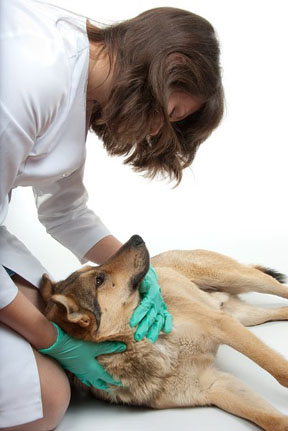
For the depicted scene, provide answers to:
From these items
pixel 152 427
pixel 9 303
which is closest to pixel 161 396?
pixel 152 427

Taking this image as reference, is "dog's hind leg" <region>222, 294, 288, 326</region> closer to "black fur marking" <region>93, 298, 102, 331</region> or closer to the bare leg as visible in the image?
"black fur marking" <region>93, 298, 102, 331</region>

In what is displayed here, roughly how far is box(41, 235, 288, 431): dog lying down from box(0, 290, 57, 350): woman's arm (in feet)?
0.26

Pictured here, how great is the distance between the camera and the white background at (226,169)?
5281mm

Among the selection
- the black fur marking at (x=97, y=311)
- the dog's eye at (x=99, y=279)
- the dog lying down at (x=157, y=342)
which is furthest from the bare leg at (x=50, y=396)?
the dog's eye at (x=99, y=279)

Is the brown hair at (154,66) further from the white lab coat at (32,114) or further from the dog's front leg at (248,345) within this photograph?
the dog's front leg at (248,345)

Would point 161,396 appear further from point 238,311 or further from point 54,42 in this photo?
point 54,42

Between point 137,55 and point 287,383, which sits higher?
point 137,55

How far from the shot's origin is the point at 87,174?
5.62m

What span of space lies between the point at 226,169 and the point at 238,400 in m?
3.18

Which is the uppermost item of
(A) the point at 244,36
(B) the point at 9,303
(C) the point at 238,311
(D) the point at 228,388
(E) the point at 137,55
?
(E) the point at 137,55

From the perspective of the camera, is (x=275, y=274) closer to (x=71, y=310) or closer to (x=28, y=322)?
(x=71, y=310)

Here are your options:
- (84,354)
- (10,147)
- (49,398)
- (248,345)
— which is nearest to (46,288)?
(84,354)

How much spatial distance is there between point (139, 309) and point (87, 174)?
2996 millimetres

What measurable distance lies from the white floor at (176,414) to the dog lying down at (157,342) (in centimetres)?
4
